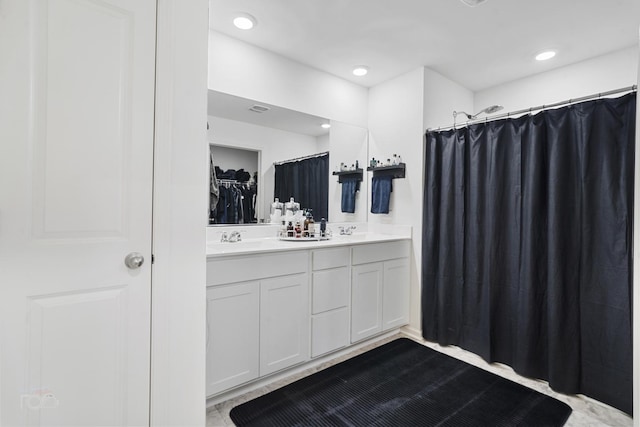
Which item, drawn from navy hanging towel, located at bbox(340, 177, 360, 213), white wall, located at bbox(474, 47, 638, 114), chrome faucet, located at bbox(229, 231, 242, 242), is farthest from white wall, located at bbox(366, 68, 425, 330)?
chrome faucet, located at bbox(229, 231, 242, 242)

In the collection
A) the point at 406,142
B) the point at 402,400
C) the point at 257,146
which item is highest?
the point at 406,142

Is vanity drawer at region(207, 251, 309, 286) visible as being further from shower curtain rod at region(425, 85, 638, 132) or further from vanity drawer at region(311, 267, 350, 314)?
shower curtain rod at region(425, 85, 638, 132)

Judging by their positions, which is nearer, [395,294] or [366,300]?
[366,300]

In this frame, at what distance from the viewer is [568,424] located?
1.69 metres

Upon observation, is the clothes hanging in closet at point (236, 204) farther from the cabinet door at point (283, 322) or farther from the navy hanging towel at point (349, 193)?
the navy hanging towel at point (349, 193)

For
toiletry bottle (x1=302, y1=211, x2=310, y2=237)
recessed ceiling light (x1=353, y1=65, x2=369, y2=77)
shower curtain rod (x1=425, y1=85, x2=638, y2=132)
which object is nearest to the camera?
shower curtain rod (x1=425, y1=85, x2=638, y2=132)

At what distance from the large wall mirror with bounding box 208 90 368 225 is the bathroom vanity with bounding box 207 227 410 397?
33cm

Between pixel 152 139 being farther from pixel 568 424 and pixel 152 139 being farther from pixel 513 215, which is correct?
pixel 568 424

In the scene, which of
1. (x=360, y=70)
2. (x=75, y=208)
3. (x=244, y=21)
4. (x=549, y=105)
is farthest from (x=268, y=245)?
(x=549, y=105)

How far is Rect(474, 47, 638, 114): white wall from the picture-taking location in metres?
2.41

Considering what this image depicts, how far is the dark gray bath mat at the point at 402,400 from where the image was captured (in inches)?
67.2

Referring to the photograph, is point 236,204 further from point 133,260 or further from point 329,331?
point 133,260

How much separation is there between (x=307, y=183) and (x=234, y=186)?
27.5 inches

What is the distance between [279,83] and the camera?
2.57m
